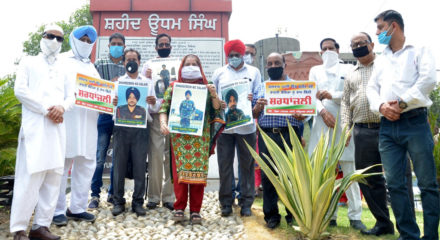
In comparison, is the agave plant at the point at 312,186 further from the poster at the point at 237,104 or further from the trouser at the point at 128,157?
the trouser at the point at 128,157

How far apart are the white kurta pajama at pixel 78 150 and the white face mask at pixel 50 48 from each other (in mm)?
222

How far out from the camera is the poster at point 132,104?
382cm

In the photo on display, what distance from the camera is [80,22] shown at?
24.4 m

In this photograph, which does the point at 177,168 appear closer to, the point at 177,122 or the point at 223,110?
the point at 177,122

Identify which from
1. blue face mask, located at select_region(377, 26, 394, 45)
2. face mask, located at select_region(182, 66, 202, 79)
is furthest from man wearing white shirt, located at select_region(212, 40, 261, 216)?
blue face mask, located at select_region(377, 26, 394, 45)

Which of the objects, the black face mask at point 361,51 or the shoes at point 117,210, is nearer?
the black face mask at point 361,51

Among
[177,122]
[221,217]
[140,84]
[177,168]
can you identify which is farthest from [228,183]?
[140,84]

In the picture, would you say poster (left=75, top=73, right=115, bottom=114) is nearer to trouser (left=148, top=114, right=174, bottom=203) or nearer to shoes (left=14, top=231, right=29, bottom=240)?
A: trouser (left=148, top=114, right=174, bottom=203)

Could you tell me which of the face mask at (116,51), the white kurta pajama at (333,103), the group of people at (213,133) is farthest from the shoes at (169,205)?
the face mask at (116,51)

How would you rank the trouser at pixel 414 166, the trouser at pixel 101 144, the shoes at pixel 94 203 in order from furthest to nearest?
the trouser at pixel 101 144 → the shoes at pixel 94 203 → the trouser at pixel 414 166

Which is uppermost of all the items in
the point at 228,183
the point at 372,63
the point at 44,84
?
the point at 372,63

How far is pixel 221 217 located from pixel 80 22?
78.9 feet

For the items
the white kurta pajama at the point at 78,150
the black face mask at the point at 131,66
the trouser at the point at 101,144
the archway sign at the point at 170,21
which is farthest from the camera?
the archway sign at the point at 170,21

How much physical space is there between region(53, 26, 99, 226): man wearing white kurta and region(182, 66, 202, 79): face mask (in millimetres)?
1013
